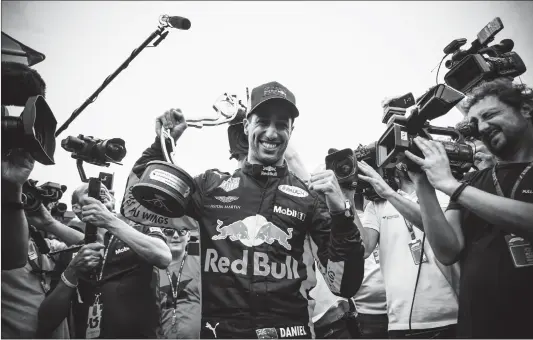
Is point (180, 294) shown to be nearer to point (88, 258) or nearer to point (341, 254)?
Result: point (88, 258)

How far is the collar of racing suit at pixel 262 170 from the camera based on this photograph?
231cm

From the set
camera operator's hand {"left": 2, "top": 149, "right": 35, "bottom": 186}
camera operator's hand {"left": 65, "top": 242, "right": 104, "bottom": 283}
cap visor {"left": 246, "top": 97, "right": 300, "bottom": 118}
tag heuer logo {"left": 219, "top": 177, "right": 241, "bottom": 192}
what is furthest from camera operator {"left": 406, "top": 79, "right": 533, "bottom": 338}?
camera operator's hand {"left": 65, "top": 242, "right": 104, "bottom": 283}

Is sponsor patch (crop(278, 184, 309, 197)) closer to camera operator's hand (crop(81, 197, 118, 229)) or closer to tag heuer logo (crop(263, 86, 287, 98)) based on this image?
tag heuer logo (crop(263, 86, 287, 98))

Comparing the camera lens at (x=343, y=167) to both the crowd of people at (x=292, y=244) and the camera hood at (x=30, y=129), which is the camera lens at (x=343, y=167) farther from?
the camera hood at (x=30, y=129)

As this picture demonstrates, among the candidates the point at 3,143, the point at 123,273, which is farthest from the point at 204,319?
the point at 123,273

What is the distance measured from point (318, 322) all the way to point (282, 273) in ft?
7.25

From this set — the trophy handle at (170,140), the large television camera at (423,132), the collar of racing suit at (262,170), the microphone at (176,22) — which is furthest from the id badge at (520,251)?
the microphone at (176,22)

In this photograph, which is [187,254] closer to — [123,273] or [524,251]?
[123,273]

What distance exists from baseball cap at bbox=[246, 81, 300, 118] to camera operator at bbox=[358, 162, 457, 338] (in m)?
0.90

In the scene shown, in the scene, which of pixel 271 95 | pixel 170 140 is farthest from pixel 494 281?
pixel 170 140

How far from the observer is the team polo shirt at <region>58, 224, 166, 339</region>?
2934 mm

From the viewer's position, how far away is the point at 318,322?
12.7 ft

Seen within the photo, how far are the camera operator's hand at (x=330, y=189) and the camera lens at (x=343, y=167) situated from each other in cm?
30

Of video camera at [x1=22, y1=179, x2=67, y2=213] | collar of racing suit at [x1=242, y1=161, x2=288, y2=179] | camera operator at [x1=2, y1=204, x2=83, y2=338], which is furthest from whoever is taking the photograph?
video camera at [x1=22, y1=179, x2=67, y2=213]
